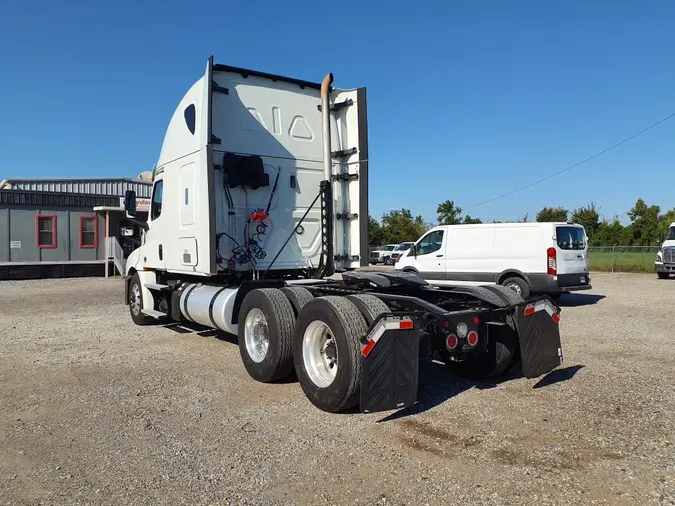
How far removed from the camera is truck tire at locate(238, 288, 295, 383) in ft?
19.5

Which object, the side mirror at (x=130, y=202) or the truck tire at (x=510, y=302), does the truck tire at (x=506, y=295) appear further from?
the side mirror at (x=130, y=202)

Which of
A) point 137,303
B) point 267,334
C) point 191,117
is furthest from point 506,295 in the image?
point 137,303

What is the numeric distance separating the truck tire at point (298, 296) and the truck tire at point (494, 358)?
1.91 meters

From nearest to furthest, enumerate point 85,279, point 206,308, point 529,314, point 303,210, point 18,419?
1. point 18,419
2. point 529,314
3. point 206,308
4. point 303,210
5. point 85,279

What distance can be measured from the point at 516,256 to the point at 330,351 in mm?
9175

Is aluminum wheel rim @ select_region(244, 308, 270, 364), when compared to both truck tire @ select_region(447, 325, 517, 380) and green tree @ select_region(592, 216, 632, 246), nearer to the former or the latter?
truck tire @ select_region(447, 325, 517, 380)

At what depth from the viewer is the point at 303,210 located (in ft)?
27.7

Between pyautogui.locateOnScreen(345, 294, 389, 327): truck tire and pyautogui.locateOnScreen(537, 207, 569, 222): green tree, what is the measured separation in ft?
175

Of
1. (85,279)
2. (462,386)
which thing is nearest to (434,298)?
(462,386)

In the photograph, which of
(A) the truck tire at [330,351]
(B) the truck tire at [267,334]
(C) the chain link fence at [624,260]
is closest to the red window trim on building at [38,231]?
(B) the truck tire at [267,334]

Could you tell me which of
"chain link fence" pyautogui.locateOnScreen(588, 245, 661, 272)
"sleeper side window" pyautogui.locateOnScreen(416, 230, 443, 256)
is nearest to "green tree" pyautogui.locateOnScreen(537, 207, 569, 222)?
"chain link fence" pyautogui.locateOnScreen(588, 245, 661, 272)

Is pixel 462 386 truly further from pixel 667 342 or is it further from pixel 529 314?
pixel 667 342

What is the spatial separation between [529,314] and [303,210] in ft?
13.2

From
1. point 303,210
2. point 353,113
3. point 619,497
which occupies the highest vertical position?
point 353,113
